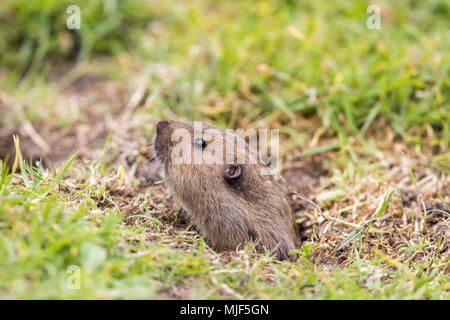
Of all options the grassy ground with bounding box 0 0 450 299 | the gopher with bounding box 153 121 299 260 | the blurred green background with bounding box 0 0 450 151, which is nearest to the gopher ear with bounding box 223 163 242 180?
the gopher with bounding box 153 121 299 260

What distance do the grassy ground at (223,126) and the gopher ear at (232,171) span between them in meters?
0.53

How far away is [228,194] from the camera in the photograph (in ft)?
12.1

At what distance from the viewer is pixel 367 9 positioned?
6129 millimetres

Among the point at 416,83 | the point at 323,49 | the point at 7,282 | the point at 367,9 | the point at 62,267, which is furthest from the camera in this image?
the point at 367,9

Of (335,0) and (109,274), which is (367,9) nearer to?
(335,0)

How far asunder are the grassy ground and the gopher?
0.20m

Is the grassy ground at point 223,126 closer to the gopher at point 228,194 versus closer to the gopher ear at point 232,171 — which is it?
the gopher at point 228,194

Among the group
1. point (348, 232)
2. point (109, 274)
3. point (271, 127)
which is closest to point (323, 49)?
point (271, 127)

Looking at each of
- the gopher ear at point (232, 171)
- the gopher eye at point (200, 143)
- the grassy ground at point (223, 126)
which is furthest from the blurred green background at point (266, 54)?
the gopher ear at point (232, 171)

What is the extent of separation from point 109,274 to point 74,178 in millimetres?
1508

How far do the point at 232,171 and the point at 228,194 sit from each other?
0.18 meters

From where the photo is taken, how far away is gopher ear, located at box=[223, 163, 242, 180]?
3623 mm

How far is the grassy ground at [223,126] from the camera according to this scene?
2.78 meters

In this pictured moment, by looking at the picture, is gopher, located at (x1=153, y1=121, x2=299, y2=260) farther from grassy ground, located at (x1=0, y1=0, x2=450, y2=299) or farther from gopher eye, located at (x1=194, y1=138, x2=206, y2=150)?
grassy ground, located at (x1=0, y1=0, x2=450, y2=299)
